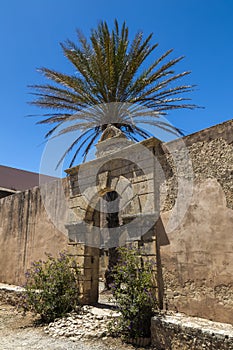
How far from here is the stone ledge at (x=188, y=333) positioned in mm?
3217

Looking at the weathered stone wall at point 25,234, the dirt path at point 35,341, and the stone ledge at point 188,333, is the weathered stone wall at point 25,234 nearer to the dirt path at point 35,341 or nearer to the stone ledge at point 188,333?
the dirt path at point 35,341

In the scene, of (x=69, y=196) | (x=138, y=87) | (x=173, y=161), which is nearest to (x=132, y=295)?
(x=173, y=161)

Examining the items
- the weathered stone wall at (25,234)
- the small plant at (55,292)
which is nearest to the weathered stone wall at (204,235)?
the small plant at (55,292)

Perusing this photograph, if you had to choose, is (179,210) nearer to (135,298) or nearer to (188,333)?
(135,298)

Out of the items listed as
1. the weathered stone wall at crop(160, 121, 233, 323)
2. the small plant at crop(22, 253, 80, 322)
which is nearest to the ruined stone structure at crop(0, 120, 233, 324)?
the weathered stone wall at crop(160, 121, 233, 323)

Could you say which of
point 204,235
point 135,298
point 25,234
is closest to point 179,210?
point 204,235

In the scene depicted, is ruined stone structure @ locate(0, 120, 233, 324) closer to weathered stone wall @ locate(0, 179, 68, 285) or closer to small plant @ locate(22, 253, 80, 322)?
small plant @ locate(22, 253, 80, 322)

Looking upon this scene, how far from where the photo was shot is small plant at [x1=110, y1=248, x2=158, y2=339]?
4.04 metres

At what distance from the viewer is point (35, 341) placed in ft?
13.7

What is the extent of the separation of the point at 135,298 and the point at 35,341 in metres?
1.64

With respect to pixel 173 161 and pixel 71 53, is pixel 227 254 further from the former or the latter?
pixel 71 53

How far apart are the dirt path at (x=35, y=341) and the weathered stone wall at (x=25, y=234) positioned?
185cm

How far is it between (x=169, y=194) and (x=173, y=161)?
55 cm

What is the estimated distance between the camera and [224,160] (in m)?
4.02
